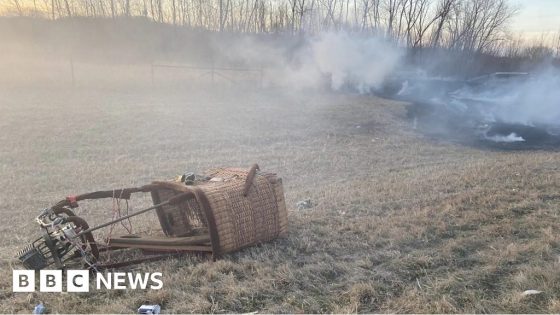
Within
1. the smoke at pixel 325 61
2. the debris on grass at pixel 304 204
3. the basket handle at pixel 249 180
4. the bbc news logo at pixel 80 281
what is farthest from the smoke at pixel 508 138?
the bbc news logo at pixel 80 281

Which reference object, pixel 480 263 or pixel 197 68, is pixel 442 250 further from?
pixel 197 68

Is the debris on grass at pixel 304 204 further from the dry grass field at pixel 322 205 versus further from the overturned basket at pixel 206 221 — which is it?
the overturned basket at pixel 206 221

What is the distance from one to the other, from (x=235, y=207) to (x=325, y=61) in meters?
27.2

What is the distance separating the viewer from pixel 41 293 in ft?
11.8

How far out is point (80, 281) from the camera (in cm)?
383

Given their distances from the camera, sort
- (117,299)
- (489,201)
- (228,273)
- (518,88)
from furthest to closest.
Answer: (518,88), (489,201), (228,273), (117,299)

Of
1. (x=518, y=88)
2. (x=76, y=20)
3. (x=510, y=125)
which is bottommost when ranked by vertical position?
(x=510, y=125)

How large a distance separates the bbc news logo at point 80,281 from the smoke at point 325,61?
79.0ft

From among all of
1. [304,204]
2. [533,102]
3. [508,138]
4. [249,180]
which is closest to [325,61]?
[533,102]

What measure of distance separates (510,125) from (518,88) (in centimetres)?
426

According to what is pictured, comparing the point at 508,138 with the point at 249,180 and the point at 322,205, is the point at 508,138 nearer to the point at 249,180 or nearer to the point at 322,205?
the point at 322,205

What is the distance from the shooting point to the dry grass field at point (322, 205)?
343cm

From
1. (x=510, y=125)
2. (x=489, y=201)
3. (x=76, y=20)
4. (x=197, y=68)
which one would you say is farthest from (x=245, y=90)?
(x=76, y=20)

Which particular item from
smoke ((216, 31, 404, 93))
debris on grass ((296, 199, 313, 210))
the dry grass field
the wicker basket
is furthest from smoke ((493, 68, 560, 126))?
the wicker basket
